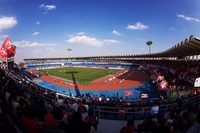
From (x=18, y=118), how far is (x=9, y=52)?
23789mm

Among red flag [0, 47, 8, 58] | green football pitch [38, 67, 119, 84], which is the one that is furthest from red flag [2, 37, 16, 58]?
green football pitch [38, 67, 119, 84]

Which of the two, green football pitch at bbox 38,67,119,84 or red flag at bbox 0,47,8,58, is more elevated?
red flag at bbox 0,47,8,58

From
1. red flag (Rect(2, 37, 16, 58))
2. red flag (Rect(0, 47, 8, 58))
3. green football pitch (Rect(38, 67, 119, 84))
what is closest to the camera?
red flag (Rect(0, 47, 8, 58))

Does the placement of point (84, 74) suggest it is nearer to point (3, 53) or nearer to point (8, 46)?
point (8, 46)

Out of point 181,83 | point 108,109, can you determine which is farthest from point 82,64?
point 108,109

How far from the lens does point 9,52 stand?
1077 inches

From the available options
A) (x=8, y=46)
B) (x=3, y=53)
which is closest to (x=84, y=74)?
(x=8, y=46)

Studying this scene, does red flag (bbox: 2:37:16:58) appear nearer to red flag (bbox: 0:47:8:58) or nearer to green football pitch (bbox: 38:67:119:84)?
red flag (bbox: 0:47:8:58)

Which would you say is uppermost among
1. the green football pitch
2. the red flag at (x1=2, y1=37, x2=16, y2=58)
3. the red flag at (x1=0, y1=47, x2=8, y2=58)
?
the red flag at (x1=2, y1=37, x2=16, y2=58)

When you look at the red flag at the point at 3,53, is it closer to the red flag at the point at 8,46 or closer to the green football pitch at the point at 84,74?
the red flag at the point at 8,46

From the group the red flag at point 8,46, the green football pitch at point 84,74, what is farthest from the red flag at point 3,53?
the green football pitch at point 84,74

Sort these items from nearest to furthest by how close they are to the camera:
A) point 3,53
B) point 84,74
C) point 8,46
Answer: point 3,53 < point 8,46 < point 84,74

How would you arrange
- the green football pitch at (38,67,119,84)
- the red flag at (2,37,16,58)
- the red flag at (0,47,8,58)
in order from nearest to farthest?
the red flag at (0,47,8,58)
the red flag at (2,37,16,58)
the green football pitch at (38,67,119,84)

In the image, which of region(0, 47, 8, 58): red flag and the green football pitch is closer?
region(0, 47, 8, 58): red flag
